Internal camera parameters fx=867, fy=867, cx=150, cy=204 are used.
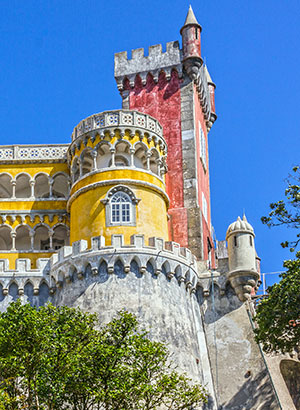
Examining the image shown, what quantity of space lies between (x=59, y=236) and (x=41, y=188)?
407cm

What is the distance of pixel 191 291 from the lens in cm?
5169

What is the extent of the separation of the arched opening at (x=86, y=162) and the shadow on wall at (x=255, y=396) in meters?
16.5

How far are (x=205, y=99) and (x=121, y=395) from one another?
31.4 m

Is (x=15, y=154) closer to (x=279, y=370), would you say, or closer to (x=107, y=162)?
(x=107, y=162)

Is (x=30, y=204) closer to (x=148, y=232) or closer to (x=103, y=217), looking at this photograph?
(x=103, y=217)

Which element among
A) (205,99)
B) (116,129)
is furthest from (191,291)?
(205,99)

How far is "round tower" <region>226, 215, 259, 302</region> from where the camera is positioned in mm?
51125

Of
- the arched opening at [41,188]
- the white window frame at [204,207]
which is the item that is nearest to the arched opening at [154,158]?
the white window frame at [204,207]

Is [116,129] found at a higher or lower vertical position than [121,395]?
higher

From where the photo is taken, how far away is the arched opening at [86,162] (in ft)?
180

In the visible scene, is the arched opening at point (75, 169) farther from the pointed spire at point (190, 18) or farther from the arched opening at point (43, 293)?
the pointed spire at point (190, 18)

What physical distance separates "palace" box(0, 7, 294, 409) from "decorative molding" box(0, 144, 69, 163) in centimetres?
8

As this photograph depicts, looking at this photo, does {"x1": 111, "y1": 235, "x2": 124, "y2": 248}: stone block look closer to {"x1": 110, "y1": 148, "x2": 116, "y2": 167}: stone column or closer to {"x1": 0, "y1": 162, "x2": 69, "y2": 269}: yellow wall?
{"x1": 110, "y1": 148, "x2": 116, "y2": 167}: stone column

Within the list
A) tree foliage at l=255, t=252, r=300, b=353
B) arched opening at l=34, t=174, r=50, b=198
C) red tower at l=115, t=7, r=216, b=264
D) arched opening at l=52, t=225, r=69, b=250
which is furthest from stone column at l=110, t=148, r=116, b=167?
tree foliage at l=255, t=252, r=300, b=353
